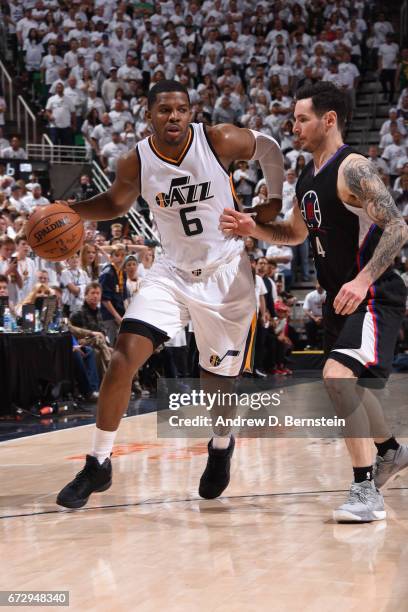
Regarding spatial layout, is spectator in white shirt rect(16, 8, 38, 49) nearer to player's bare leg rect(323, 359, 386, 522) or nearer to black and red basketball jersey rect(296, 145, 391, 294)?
black and red basketball jersey rect(296, 145, 391, 294)

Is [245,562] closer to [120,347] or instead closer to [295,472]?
[120,347]

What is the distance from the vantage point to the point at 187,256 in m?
4.33

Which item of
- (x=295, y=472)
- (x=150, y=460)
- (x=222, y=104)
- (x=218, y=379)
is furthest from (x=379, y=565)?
(x=222, y=104)

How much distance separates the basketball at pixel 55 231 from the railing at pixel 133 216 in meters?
8.23

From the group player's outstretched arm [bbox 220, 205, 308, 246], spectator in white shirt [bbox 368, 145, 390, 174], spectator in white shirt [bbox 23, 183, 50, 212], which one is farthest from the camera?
spectator in white shirt [bbox 368, 145, 390, 174]

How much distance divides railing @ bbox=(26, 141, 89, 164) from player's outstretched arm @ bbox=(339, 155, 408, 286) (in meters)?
11.8

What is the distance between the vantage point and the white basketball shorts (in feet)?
13.9

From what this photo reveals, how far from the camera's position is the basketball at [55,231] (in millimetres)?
4340

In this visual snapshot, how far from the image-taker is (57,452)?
588 cm

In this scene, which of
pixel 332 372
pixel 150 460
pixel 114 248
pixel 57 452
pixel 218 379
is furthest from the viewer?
pixel 114 248

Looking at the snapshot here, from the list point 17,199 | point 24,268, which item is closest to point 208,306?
point 24,268

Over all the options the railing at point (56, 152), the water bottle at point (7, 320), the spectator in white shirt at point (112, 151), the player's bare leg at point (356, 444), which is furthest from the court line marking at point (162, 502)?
the railing at point (56, 152)

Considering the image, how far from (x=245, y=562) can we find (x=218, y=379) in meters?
1.37

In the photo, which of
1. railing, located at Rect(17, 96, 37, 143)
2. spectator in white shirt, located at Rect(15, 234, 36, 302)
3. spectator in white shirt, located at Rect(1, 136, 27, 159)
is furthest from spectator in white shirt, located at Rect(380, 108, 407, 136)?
spectator in white shirt, located at Rect(15, 234, 36, 302)
